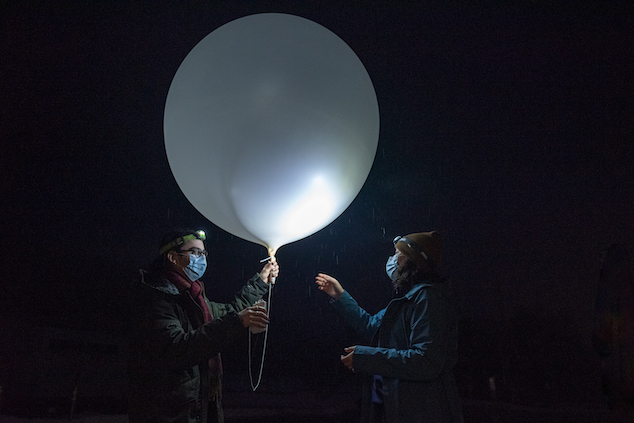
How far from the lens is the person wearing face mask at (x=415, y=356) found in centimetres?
172

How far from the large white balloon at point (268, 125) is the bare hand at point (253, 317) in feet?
1.84

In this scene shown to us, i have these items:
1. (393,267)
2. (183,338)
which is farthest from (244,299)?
(393,267)

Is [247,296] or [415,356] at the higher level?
[247,296]

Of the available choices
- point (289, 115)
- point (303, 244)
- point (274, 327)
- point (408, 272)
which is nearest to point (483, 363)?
point (274, 327)

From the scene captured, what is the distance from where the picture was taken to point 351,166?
2.23 meters

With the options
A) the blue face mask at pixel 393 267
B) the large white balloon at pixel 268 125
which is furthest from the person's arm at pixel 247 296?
the blue face mask at pixel 393 267

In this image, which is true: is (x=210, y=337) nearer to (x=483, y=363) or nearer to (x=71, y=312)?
(x=71, y=312)

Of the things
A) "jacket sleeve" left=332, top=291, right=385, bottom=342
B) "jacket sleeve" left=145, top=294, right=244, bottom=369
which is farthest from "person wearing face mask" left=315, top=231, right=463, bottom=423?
"jacket sleeve" left=145, top=294, right=244, bottom=369

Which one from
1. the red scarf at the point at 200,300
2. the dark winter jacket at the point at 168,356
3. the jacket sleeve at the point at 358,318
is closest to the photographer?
the dark winter jacket at the point at 168,356

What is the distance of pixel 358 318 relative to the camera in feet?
8.03

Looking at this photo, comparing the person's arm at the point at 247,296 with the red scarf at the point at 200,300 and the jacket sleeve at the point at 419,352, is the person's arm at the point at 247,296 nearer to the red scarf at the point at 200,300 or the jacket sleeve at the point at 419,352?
the red scarf at the point at 200,300

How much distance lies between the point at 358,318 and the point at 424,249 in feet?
2.20

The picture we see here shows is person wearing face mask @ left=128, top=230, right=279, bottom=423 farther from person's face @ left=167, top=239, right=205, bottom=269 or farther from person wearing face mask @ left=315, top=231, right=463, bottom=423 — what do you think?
person wearing face mask @ left=315, top=231, right=463, bottom=423

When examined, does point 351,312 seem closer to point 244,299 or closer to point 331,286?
point 331,286
